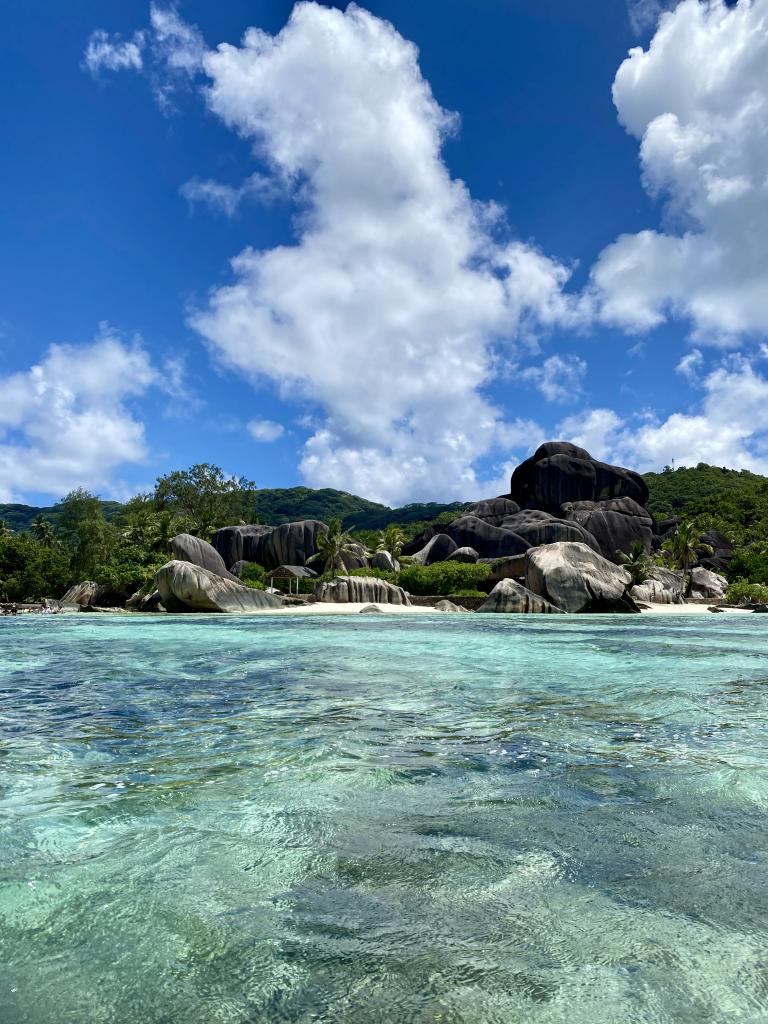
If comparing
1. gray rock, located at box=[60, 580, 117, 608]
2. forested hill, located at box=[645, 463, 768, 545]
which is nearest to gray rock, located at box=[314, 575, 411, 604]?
gray rock, located at box=[60, 580, 117, 608]

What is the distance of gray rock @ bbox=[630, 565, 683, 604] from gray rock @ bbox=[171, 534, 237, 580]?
26.0 metres

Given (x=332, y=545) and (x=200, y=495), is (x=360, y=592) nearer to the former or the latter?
(x=332, y=545)

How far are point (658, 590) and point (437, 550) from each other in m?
18.5

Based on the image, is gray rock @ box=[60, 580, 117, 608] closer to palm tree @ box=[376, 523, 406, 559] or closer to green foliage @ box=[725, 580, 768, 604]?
palm tree @ box=[376, 523, 406, 559]

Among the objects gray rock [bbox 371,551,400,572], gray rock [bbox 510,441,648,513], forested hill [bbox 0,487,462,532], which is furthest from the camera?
forested hill [bbox 0,487,462,532]

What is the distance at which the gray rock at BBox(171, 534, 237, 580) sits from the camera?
37.6 m

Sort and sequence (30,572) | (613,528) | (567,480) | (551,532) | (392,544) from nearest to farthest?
(30,572) → (551,532) → (613,528) → (392,544) → (567,480)

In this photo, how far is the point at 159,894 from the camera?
2.89 meters

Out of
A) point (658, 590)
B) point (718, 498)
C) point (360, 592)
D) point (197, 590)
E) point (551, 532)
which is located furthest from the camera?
point (718, 498)

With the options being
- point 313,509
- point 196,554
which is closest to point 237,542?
point 196,554

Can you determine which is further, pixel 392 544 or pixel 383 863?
pixel 392 544

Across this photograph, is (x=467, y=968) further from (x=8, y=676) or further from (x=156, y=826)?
(x=8, y=676)

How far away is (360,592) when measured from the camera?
42062mm

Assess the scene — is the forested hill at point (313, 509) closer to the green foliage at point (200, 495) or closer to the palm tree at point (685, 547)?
the green foliage at point (200, 495)
